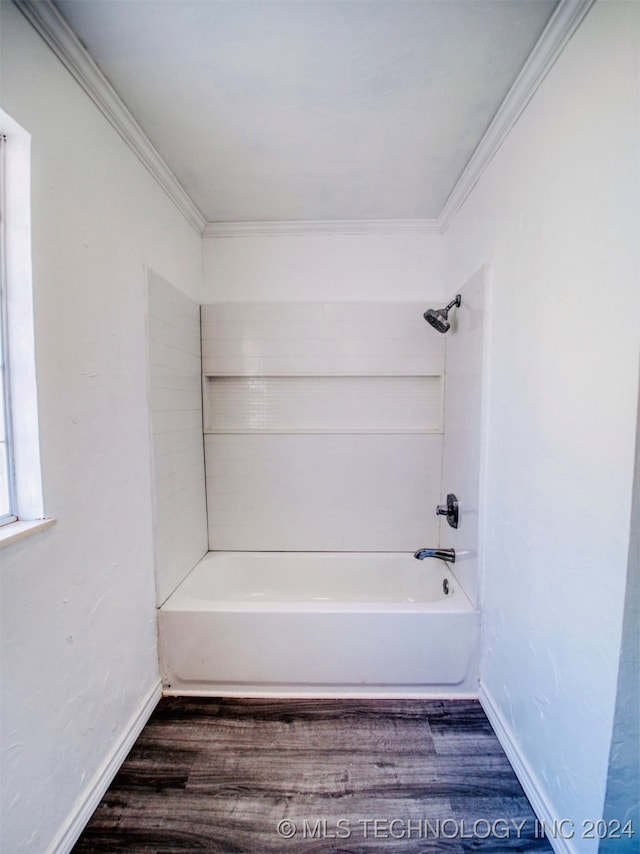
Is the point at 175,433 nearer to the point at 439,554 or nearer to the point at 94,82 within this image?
the point at 94,82

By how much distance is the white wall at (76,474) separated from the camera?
864 millimetres

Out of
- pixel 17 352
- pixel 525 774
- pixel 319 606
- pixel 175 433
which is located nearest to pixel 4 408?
pixel 17 352

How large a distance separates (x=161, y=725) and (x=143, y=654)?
312 millimetres

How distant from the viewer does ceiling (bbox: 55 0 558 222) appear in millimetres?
912

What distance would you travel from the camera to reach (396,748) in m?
1.30

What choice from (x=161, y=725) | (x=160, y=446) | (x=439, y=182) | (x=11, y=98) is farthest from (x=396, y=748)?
(x=439, y=182)

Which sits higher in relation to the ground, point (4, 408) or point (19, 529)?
point (4, 408)

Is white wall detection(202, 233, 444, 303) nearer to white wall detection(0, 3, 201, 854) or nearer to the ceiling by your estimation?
the ceiling

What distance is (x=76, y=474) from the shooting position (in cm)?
105

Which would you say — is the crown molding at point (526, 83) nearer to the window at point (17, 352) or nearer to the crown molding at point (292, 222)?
the crown molding at point (292, 222)

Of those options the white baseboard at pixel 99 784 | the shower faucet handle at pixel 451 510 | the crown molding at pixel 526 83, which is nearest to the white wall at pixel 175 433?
the white baseboard at pixel 99 784

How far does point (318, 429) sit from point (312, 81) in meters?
1.56

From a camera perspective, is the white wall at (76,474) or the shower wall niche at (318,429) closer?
the white wall at (76,474)

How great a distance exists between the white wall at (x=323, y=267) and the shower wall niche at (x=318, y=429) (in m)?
0.10
